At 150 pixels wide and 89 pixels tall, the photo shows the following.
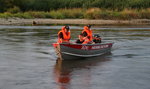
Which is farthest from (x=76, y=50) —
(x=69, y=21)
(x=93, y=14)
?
(x=93, y=14)

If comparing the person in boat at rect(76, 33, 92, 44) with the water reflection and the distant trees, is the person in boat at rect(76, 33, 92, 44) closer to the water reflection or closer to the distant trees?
the water reflection

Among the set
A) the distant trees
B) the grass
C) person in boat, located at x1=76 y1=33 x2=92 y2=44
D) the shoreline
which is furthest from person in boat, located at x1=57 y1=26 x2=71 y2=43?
the distant trees

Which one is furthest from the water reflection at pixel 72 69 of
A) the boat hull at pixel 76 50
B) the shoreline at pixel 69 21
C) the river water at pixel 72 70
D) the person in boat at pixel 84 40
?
the shoreline at pixel 69 21

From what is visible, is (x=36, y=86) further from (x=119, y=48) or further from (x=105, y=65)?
(x=119, y=48)

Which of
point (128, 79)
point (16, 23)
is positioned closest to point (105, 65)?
point (128, 79)

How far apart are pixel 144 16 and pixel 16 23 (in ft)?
70.7

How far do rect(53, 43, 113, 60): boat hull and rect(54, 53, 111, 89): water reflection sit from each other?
26cm

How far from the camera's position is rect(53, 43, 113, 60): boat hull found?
1858 centimetres

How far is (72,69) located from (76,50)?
2.18m

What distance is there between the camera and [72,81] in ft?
47.6

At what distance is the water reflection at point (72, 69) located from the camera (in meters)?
14.3

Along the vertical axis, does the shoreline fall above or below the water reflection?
below

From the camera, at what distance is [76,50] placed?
19078 millimetres

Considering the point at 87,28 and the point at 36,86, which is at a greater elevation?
the point at 87,28
